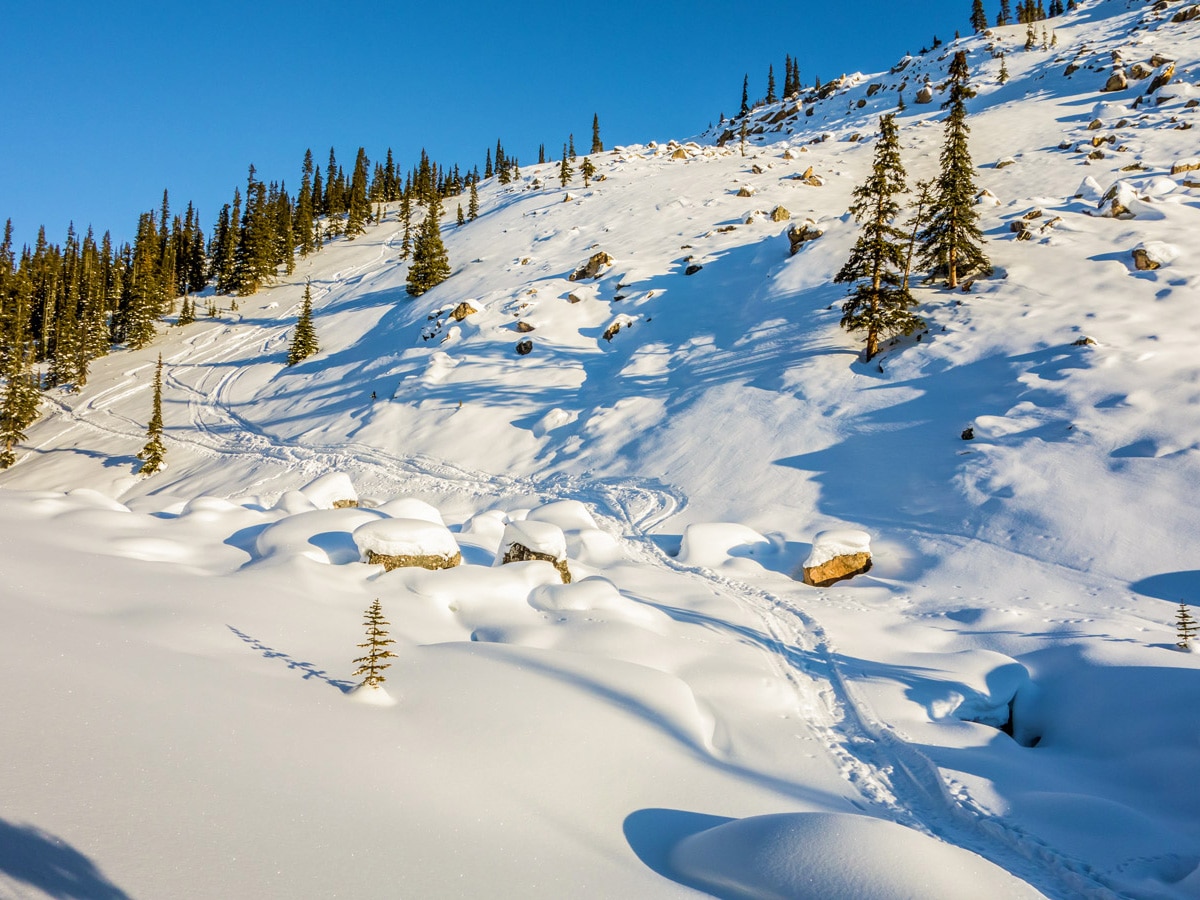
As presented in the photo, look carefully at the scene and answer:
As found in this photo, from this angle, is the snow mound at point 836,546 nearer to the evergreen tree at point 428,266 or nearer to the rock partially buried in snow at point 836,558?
the rock partially buried in snow at point 836,558

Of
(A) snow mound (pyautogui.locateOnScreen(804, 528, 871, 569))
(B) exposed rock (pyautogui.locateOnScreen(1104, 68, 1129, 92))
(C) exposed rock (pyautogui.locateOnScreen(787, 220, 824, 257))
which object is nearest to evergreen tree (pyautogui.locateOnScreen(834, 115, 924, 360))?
(C) exposed rock (pyautogui.locateOnScreen(787, 220, 824, 257))

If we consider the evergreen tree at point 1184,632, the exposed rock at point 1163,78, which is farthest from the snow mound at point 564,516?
the exposed rock at point 1163,78

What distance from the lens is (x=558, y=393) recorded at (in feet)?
90.9

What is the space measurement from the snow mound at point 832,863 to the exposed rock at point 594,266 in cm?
3641

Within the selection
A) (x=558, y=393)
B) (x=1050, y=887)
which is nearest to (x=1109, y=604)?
(x=1050, y=887)

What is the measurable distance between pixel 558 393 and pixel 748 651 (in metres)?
20.3

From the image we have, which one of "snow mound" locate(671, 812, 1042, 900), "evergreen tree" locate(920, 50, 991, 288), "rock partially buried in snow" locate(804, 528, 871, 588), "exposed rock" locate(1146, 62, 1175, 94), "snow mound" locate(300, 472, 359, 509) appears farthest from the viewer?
"exposed rock" locate(1146, 62, 1175, 94)

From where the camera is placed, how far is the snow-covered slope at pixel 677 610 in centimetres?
337

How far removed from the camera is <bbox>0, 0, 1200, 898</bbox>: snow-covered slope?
337cm

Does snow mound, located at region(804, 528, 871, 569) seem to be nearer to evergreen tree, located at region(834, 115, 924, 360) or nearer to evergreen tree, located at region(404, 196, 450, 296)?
evergreen tree, located at region(834, 115, 924, 360)

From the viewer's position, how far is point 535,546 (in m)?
10.1

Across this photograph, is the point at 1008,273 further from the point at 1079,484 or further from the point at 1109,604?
the point at 1109,604

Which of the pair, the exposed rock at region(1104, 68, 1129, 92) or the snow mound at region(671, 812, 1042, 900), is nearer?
the snow mound at region(671, 812, 1042, 900)

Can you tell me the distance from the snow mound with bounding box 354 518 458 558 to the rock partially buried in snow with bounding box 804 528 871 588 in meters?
8.08
